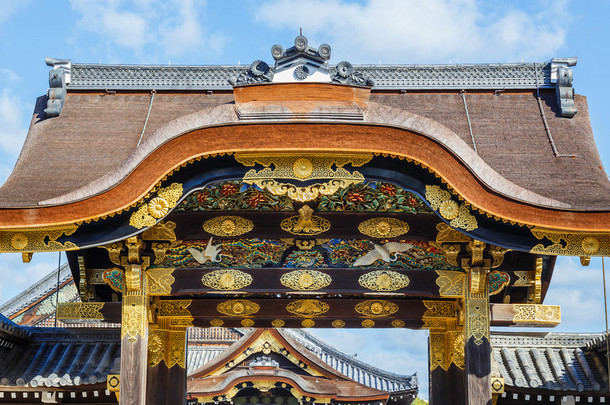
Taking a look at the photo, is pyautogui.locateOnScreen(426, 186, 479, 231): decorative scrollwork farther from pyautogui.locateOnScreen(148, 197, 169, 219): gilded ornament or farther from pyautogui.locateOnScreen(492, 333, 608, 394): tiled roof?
pyautogui.locateOnScreen(492, 333, 608, 394): tiled roof

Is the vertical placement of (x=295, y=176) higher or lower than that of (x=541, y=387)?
higher

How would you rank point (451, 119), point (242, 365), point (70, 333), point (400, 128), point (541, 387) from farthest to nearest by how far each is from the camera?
point (242, 365) → point (70, 333) → point (541, 387) → point (451, 119) → point (400, 128)

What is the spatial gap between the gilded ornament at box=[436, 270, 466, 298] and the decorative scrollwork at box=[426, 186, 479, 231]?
1.18 m

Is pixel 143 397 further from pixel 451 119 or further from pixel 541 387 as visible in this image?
pixel 541 387

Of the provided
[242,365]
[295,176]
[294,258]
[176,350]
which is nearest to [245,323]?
[176,350]

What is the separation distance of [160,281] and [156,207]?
138 centimetres

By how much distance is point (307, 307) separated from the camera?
35.0 ft

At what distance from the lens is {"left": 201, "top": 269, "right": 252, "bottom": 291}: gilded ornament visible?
31.7ft

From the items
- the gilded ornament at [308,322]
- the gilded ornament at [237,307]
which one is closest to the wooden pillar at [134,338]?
the gilded ornament at [237,307]

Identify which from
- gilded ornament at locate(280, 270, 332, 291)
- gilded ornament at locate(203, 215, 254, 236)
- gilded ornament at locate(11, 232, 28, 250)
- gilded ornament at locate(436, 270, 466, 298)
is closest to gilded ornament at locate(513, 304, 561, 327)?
gilded ornament at locate(436, 270, 466, 298)

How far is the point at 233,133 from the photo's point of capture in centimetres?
816

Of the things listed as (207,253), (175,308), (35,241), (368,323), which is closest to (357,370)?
(368,323)

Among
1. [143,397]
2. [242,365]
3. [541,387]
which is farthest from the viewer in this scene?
[242,365]

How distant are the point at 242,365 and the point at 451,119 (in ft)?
30.3
